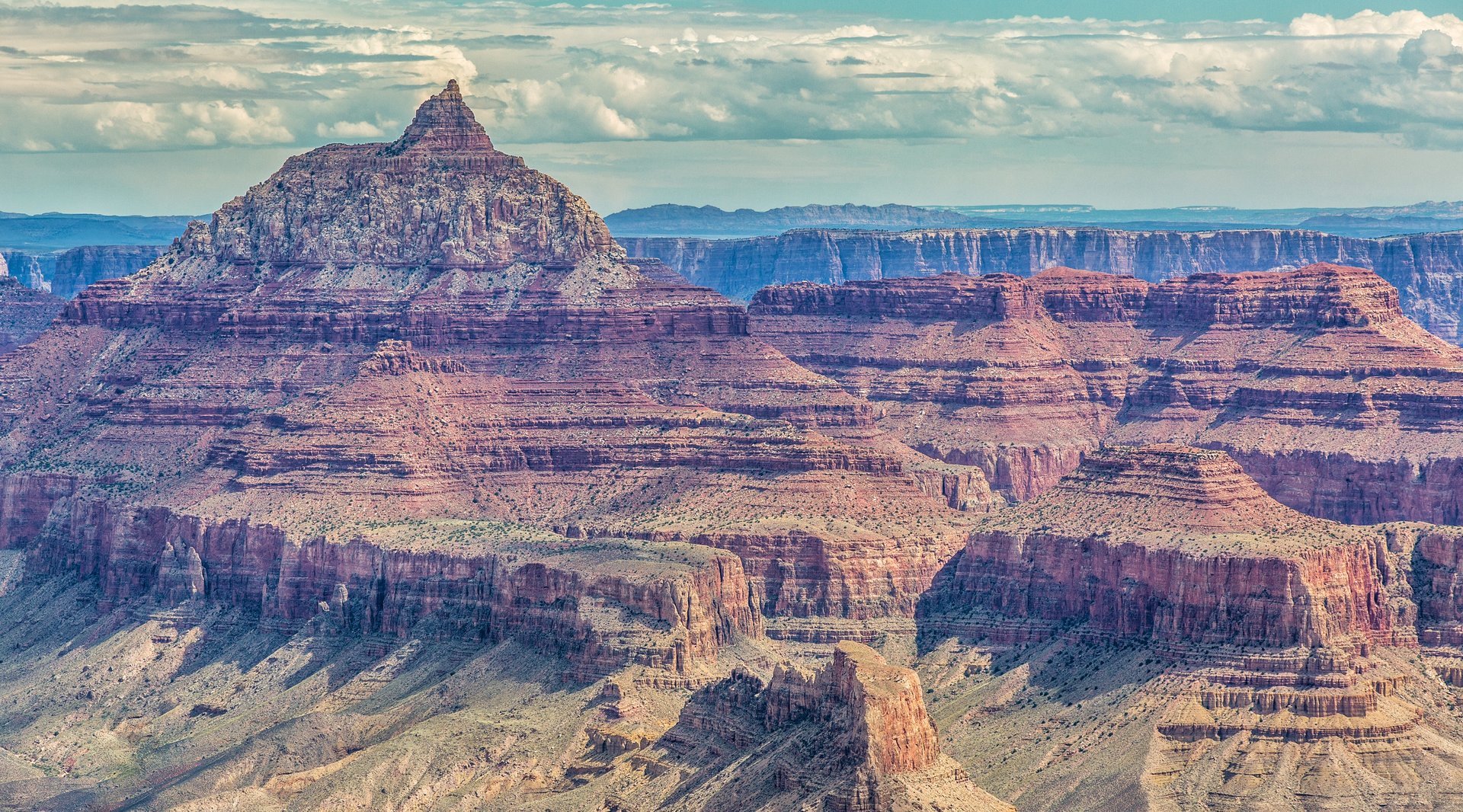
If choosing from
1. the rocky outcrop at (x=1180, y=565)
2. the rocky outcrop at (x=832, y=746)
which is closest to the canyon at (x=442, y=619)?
the rocky outcrop at (x=832, y=746)

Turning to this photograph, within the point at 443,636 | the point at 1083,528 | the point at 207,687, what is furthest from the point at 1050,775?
the point at 207,687

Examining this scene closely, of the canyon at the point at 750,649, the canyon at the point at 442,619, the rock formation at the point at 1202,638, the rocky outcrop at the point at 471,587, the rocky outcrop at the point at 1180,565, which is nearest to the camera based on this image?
the canyon at the point at 750,649

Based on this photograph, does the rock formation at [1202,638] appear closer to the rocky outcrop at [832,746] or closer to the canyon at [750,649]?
the canyon at [750,649]

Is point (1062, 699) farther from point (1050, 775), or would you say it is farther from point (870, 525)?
point (870, 525)

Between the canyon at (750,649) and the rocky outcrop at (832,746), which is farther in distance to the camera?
the canyon at (750,649)

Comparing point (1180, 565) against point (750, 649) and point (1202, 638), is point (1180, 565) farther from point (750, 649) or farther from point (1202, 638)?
point (750, 649)

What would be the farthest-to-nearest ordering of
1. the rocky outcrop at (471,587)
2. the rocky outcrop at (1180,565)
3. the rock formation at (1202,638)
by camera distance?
the rocky outcrop at (471,587), the rocky outcrop at (1180,565), the rock formation at (1202,638)

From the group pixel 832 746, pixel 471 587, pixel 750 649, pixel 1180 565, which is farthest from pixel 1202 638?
pixel 471 587
